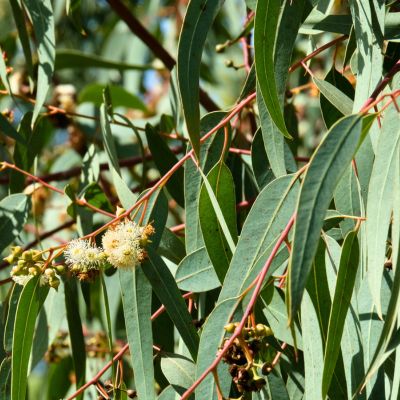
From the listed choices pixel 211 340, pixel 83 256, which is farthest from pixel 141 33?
pixel 211 340

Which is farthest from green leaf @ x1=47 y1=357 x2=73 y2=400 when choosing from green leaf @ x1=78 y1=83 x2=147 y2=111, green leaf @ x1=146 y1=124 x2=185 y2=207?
green leaf @ x1=146 y1=124 x2=185 y2=207

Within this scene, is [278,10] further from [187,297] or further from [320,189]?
[187,297]

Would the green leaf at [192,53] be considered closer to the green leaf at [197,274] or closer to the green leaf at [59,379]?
the green leaf at [197,274]

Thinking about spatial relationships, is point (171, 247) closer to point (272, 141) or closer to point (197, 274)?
point (197, 274)

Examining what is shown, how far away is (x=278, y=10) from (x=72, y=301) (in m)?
0.68

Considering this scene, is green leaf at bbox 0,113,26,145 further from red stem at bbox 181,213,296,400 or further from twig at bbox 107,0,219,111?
red stem at bbox 181,213,296,400

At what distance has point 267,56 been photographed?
4.42 feet

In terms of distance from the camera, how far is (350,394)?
4.23ft

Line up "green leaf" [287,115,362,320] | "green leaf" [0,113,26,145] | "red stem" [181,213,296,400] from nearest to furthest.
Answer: "green leaf" [287,115,362,320], "red stem" [181,213,296,400], "green leaf" [0,113,26,145]

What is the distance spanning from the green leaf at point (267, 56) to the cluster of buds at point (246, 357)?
1.12ft

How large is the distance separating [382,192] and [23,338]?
65cm

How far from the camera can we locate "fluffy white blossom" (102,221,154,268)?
1.25 meters

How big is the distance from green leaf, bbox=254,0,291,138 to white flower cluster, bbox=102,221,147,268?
293 millimetres

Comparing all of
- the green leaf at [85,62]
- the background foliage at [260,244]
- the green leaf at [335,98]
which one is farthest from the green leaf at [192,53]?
the green leaf at [85,62]
